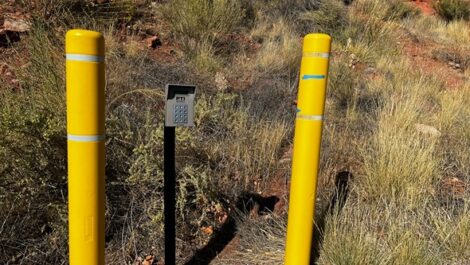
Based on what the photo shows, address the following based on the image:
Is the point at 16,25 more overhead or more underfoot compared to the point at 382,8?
more underfoot

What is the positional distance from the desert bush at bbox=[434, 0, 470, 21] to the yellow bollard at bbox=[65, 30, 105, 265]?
55.5 ft

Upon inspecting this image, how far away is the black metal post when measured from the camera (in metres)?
2.63

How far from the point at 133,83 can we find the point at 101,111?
Answer: 293cm

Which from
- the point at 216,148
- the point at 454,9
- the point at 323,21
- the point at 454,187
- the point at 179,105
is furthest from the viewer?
the point at 454,9

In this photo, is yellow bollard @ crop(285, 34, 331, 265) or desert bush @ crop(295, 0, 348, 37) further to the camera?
desert bush @ crop(295, 0, 348, 37)

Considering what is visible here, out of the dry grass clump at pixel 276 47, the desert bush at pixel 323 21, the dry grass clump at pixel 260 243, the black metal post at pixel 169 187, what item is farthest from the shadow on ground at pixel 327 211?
the desert bush at pixel 323 21

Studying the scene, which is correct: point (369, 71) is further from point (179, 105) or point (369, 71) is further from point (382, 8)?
point (179, 105)

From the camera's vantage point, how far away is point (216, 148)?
13.2 ft

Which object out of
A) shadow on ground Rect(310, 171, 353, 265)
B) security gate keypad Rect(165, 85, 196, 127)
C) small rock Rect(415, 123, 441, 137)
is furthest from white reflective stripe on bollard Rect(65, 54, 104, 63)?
small rock Rect(415, 123, 441, 137)

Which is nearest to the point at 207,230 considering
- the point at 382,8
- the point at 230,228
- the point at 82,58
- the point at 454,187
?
the point at 230,228

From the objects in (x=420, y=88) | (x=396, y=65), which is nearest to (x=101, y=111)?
(x=420, y=88)

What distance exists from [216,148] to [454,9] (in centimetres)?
1549

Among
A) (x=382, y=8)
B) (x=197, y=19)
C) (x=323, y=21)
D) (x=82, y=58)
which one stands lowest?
(x=82, y=58)

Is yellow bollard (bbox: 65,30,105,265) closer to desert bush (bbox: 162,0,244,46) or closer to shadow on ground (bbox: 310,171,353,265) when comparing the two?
shadow on ground (bbox: 310,171,353,265)
